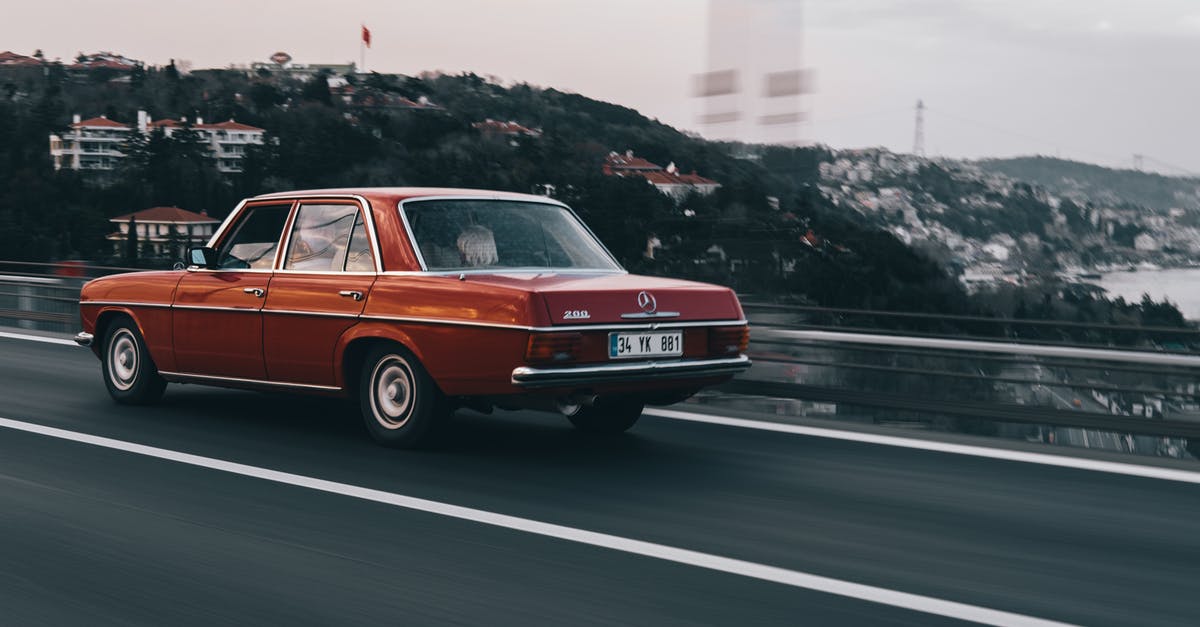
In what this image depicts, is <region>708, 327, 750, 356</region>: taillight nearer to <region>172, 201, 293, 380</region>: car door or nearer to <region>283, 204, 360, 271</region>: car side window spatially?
<region>283, 204, 360, 271</region>: car side window

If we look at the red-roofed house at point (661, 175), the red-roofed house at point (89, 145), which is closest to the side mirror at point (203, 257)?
the red-roofed house at point (661, 175)

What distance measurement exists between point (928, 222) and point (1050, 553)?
72.0 feet

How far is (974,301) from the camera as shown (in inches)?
733

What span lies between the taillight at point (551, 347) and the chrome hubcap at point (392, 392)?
3.18ft

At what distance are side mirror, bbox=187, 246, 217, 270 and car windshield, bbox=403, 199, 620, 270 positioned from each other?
1703 mm

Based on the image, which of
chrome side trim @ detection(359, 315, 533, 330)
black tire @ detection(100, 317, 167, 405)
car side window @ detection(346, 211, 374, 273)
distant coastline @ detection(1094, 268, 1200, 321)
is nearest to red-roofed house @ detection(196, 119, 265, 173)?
distant coastline @ detection(1094, 268, 1200, 321)

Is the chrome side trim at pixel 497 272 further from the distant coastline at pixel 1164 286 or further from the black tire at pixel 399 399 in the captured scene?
the distant coastline at pixel 1164 286

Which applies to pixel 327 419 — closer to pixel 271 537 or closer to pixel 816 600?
pixel 271 537

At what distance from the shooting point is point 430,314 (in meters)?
6.87

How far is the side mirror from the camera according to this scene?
27.1 feet

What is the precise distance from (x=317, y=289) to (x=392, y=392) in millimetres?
849

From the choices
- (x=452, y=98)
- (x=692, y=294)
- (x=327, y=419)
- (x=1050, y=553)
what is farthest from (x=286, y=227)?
(x=452, y=98)

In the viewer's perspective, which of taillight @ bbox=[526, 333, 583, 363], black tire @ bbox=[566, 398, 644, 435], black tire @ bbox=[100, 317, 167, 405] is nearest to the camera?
taillight @ bbox=[526, 333, 583, 363]

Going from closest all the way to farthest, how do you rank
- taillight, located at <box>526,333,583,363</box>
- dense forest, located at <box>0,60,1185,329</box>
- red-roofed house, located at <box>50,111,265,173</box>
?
taillight, located at <box>526,333,583,363</box>
dense forest, located at <box>0,60,1185,329</box>
red-roofed house, located at <box>50,111,265,173</box>
